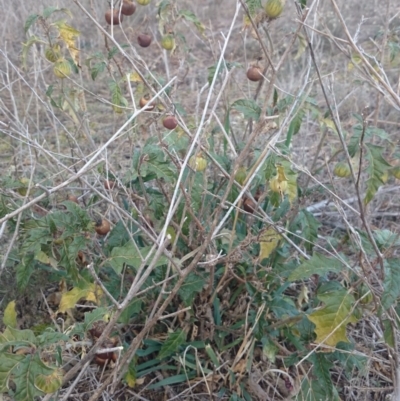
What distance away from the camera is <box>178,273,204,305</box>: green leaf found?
4.96 feet

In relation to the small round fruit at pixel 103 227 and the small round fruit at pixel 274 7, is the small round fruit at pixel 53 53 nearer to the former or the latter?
the small round fruit at pixel 103 227

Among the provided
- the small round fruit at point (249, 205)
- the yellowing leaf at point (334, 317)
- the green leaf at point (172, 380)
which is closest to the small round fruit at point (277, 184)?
the small round fruit at point (249, 205)

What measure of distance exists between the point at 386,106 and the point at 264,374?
209 cm

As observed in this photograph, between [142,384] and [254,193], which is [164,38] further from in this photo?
[142,384]

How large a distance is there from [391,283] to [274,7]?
27.7 inches

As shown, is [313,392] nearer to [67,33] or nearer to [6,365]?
[6,365]

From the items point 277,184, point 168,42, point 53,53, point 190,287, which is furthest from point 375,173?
point 53,53

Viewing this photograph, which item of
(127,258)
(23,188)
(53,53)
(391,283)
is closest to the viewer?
(391,283)

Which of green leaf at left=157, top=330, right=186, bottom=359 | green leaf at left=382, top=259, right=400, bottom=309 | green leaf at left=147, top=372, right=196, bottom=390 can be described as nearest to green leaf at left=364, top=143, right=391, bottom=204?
green leaf at left=382, top=259, right=400, bottom=309

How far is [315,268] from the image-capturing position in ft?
4.32

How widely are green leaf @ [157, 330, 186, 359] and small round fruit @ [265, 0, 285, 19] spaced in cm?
90

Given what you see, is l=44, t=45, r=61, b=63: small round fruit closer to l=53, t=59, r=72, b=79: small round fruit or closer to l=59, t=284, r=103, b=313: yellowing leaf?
l=53, t=59, r=72, b=79: small round fruit

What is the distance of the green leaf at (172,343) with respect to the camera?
61.4 inches

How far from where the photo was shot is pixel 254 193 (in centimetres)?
175
